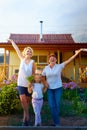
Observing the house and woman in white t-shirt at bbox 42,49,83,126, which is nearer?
woman in white t-shirt at bbox 42,49,83,126

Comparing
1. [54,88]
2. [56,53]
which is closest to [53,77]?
[54,88]

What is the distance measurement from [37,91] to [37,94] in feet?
0.24

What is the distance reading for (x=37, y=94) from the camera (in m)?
8.12

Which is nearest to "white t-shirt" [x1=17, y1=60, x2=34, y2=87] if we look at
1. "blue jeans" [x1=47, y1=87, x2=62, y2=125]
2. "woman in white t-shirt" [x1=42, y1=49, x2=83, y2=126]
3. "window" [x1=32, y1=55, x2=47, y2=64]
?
"woman in white t-shirt" [x1=42, y1=49, x2=83, y2=126]

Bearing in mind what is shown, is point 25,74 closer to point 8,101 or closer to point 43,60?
point 8,101

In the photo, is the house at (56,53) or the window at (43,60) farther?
the window at (43,60)

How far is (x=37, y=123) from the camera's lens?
26.5ft

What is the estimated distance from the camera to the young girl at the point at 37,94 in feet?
26.5

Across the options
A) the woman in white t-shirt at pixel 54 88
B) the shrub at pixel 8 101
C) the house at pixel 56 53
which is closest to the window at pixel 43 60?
the house at pixel 56 53

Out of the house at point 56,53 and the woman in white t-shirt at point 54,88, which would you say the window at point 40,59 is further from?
the woman in white t-shirt at point 54,88

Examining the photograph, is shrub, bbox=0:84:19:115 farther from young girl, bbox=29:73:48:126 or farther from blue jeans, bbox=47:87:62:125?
blue jeans, bbox=47:87:62:125

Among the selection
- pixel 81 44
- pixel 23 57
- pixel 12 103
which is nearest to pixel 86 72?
pixel 81 44

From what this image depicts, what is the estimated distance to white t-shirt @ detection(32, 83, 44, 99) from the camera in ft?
26.6

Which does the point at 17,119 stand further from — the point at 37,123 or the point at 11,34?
the point at 11,34
